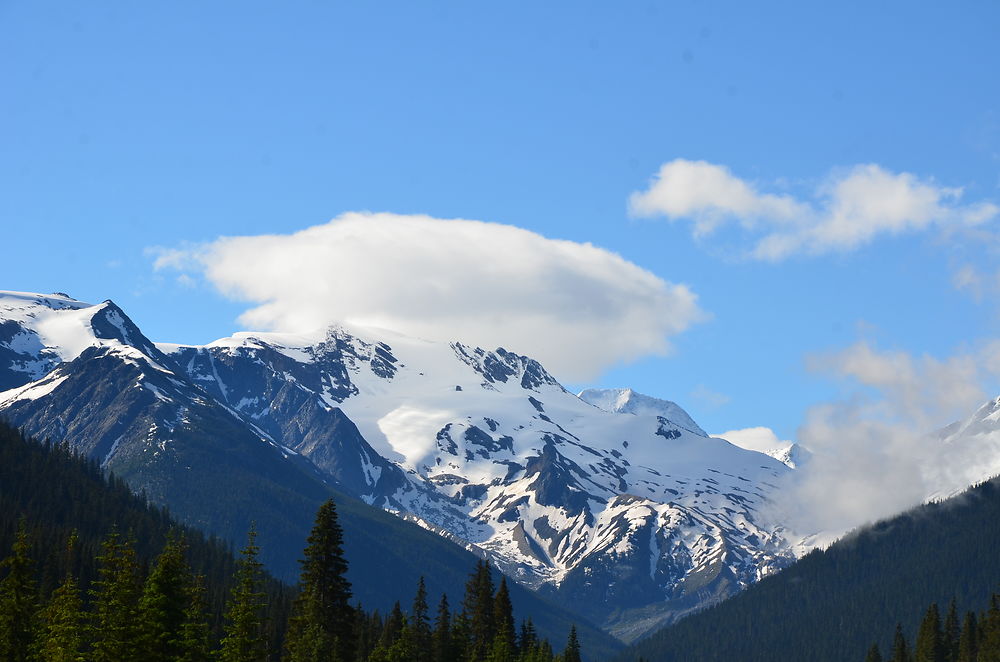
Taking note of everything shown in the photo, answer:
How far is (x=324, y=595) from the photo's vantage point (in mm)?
93438

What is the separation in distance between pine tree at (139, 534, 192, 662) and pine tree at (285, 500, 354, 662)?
1648 cm

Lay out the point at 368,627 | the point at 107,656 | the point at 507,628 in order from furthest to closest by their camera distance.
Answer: the point at 368,627, the point at 507,628, the point at 107,656

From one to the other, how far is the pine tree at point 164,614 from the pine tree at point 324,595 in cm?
1648

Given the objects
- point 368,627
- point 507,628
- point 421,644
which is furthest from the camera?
point 368,627

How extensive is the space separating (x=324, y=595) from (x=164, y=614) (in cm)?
2069

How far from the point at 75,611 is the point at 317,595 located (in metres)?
16.9

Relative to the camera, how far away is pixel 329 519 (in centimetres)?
9506

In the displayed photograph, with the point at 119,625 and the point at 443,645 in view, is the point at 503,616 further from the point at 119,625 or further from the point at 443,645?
the point at 119,625

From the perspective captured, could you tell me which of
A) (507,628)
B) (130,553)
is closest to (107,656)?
(130,553)

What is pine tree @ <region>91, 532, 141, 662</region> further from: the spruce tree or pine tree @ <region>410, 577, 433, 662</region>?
the spruce tree

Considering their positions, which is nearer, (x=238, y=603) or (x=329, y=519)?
(x=238, y=603)

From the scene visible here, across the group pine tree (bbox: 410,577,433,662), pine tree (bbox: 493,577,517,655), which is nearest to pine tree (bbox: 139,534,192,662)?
pine tree (bbox: 410,577,433,662)

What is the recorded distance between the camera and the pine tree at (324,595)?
92375mm

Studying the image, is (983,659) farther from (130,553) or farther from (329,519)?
(130,553)
